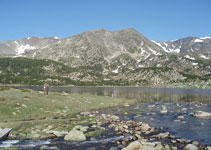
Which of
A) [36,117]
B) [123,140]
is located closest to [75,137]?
[123,140]

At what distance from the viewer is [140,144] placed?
83.4ft

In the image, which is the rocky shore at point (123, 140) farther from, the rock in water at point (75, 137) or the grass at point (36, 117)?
the grass at point (36, 117)

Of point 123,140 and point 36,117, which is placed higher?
point 123,140

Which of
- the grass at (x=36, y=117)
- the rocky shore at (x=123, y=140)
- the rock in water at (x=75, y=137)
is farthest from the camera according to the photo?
the grass at (x=36, y=117)

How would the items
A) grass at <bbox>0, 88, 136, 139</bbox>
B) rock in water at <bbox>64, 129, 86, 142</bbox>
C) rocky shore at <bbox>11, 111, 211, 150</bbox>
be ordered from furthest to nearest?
grass at <bbox>0, 88, 136, 139</bbox> → rock in water at <bbox>64, 129, 86, 142</bbox> → rocky shore at <bbox>11, 111, 211, 150</bbox>

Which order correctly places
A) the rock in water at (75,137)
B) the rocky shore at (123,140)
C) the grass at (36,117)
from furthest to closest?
the grass at (36,117) < the rock in water at (75,137) < the rocky shore at (123,140)

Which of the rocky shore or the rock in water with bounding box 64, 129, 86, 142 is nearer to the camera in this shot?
the rocky shore

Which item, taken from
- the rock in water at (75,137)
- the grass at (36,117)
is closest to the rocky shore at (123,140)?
the rock in water at (75,137)

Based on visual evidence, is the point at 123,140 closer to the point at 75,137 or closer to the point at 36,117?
the point at 75,137

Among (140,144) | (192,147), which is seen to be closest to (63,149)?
(140,144)

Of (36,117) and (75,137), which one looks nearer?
(75,137)

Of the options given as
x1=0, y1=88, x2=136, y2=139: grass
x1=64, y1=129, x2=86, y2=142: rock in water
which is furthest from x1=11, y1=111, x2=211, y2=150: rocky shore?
x1=0, y1=88, x2=136, y2=139: grass

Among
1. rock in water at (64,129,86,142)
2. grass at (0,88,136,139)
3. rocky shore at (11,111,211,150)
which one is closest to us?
rocky shore at (11,111,211,150)

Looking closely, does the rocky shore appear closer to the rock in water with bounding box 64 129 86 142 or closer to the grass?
the rock in water with bounding box 64 129 86 142
